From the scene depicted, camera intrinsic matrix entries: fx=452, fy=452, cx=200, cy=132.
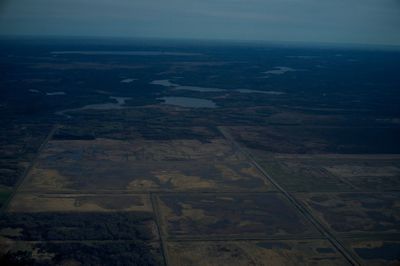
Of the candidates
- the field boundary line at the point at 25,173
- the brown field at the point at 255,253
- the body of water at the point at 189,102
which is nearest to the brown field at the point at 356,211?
the brown field at the point at 255,253

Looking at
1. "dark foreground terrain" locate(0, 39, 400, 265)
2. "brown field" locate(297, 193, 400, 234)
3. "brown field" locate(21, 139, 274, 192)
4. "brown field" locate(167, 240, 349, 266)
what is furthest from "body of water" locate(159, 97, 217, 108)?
"brown field" locate(167, 240, 349, 266)

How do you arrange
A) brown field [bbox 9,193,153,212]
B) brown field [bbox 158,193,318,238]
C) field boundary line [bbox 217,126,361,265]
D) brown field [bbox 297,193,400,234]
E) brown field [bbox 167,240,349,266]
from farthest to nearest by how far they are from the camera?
brown field [bbox 9,193,153,212] → brown field [bbox 297,193,400,234] → brown field [bbox 158,193,318,238] → field boundary line [bbox 217,126,361,265] → brown field [bbox 167,240,349,266]

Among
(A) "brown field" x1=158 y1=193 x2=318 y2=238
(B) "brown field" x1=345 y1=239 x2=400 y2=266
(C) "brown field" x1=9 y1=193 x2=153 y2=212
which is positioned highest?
(C) "brown field" x1=9 y1=193 x2=153 y2=212

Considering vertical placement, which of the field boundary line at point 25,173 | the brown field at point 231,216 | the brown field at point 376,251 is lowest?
the brown field at point 376,251

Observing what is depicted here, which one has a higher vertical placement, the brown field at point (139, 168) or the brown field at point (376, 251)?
the brown field at point (139, 168)

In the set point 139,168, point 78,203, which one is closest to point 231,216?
point 78,203

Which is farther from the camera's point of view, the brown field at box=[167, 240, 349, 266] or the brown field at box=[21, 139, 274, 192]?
the brown field at box=[21, 139, 274, 192]

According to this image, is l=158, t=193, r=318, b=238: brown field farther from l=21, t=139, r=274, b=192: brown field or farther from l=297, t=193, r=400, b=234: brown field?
l=21, t=139, r=274, b=192: brown field

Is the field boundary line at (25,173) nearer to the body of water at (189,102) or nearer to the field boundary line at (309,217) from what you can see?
the field boundary line at (309,217)
